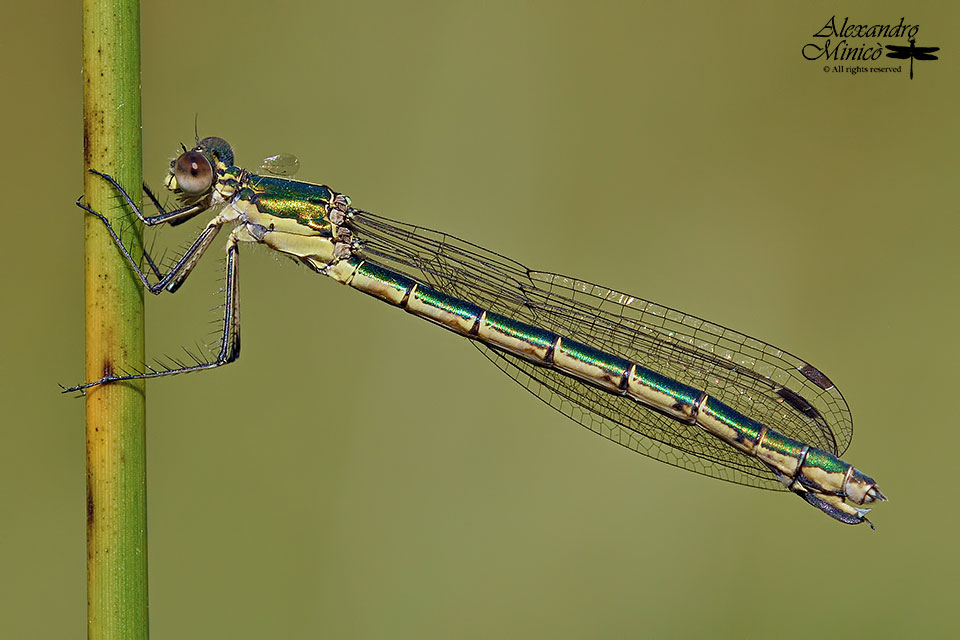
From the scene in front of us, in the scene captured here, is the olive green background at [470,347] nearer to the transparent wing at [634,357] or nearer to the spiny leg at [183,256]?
the spiny leg at [183,256]

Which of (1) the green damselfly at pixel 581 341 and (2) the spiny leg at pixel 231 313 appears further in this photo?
(1) the green damselfly at pixel 581 341

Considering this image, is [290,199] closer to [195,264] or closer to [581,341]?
[195,264]

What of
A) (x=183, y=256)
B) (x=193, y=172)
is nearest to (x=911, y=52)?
(x=193, y=172)

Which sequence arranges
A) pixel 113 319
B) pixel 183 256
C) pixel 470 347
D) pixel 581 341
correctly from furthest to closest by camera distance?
1. pixel 470 347
2. pixel 581 341
3. pixel 183 256
4. pixel 113 319

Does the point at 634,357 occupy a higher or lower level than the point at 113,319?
higher

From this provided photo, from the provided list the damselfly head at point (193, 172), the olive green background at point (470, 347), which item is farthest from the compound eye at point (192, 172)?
the olive green background at point (470, 347)

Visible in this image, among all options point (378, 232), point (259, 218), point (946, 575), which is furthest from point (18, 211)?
point (946, 575)

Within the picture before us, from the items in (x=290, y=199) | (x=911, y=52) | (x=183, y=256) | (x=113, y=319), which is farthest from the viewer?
(x=911, y=52)
